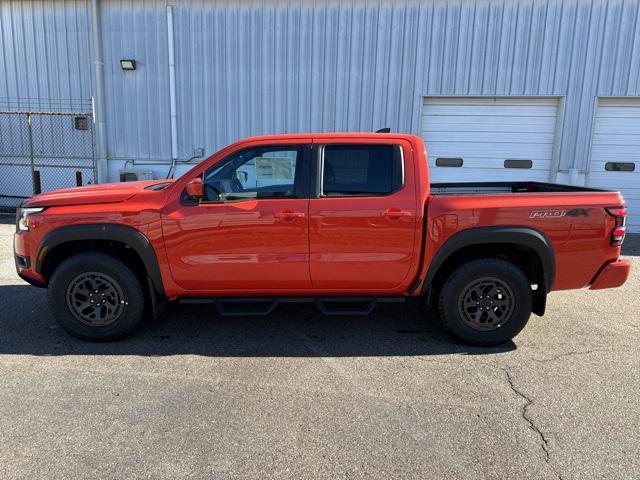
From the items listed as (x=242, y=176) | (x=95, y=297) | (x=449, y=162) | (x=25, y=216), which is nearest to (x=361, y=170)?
(x=242, y=176)

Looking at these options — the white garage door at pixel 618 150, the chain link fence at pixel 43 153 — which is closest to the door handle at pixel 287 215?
the white garage door at pixel 618 150

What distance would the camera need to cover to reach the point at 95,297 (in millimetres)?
3996

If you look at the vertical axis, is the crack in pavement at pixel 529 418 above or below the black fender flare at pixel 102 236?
below

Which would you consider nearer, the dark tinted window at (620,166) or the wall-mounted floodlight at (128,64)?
the dark tinted window at (620,166)

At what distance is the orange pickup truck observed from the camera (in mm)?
3783

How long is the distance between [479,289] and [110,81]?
9772 mm

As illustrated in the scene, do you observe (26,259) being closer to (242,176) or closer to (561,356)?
(242,176)

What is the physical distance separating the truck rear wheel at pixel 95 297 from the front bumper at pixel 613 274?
4020 mm

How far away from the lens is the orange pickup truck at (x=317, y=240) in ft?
12.4

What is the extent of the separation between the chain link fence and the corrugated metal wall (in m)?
0.65

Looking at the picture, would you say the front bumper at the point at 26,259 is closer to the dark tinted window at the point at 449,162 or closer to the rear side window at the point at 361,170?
the rear side window at the point at 361,170

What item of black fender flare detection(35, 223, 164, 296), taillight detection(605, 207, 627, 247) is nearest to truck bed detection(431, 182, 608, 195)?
taillight detection(605, 207, 627, 247)

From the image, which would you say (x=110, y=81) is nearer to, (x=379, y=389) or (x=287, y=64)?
(x=287, y=64)

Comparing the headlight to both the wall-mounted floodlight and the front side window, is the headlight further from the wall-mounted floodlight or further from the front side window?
the wall-mounted floodlight
